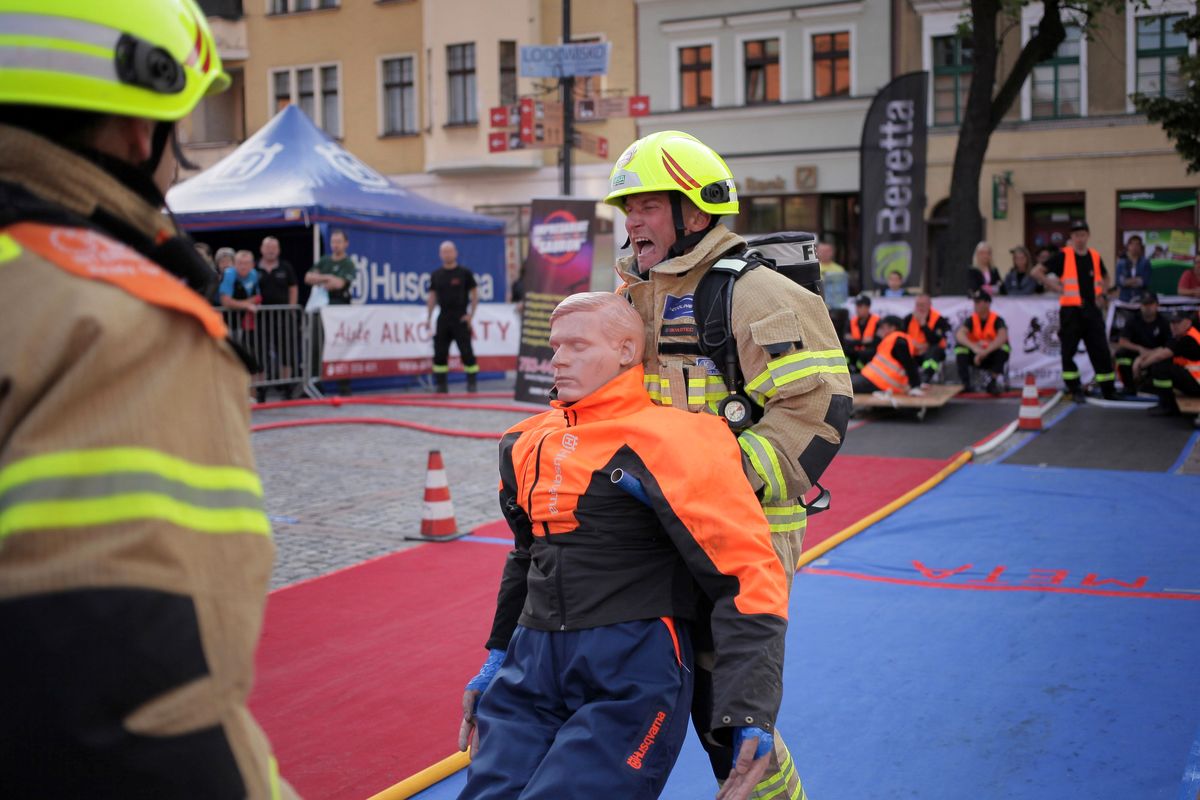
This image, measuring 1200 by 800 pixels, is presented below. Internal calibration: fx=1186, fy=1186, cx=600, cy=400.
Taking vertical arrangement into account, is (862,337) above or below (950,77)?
below

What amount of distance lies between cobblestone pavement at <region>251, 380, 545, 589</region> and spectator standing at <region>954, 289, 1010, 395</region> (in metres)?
5.89

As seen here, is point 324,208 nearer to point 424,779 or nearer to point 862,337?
point 862,337

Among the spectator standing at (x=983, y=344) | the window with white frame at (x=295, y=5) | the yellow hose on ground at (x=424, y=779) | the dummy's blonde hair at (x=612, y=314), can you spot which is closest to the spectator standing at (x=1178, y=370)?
the spectator standing at (x=983, y=344)

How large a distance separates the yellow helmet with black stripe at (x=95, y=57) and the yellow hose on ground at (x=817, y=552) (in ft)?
7.80

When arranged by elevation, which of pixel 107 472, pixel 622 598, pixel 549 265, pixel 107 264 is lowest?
pixel 622 598

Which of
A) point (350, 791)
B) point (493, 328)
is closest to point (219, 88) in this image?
point (350, 791)

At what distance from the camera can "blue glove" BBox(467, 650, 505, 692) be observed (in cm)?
288

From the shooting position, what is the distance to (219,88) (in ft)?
5.69

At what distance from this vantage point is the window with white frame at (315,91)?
3641 cm

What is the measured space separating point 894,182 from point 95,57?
19.2 meters

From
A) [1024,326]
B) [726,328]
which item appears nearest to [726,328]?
[726,328]

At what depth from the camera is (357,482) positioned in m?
10.0

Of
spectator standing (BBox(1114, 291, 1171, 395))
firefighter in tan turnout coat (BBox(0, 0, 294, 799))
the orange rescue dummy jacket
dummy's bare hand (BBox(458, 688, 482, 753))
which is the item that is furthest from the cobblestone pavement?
spectator standing (BBox(1114, 291, 1171, 395))

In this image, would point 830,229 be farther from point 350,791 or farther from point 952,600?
point 350,791
